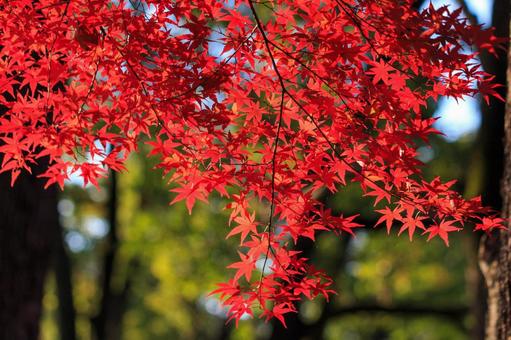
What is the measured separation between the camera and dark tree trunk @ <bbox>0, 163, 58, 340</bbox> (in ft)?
19.0

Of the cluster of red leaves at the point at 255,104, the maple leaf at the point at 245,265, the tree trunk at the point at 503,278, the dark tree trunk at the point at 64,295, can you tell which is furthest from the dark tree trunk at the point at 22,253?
the tree trunk at the point at 503,278

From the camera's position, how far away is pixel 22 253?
592 centimetres

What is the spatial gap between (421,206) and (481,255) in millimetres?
2340

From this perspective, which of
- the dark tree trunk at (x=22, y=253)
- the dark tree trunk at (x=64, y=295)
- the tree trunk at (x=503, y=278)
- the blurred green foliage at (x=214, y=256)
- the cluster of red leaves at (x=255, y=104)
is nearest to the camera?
the cluster of red leaves at (x=255, y=104)

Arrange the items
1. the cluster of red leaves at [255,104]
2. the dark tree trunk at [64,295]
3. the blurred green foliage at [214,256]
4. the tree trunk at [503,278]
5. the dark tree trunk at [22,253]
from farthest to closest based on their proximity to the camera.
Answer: the blurred green foliage at [214,256], the dark tree trunk at [64,295], the dark tree trunk at [22,253], the tree trunk at [503,278], the cluster of red leaves at [255,104]

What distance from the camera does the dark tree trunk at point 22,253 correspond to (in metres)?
5.78

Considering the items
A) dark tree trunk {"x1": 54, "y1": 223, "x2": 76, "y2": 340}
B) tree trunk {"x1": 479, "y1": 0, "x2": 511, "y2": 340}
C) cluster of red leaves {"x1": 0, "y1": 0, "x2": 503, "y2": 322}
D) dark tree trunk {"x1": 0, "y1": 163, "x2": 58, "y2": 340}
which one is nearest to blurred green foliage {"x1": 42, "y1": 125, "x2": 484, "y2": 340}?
dark tree trunk {"x1": 54, "y1": 223, "x2": 76, "y2": 340}

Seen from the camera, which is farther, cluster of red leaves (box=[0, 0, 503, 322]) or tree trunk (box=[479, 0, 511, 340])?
tree trunk (box=[479, 0, 511, 340])

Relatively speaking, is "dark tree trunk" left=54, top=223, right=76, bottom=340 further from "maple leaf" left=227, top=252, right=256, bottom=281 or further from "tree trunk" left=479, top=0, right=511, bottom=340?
"maple leaf" left=227, top=252, right=256, bottom=281

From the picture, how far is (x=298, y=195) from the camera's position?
10.7 feet

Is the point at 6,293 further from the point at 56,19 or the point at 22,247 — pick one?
the point at 56,19

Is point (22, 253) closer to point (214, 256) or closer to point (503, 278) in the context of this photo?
point (503, 278)

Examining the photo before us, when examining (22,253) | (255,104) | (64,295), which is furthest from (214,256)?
(255,104)

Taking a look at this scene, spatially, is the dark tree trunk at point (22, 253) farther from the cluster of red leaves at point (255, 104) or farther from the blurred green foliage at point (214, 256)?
the blurred green foliage at point (214, 256)
